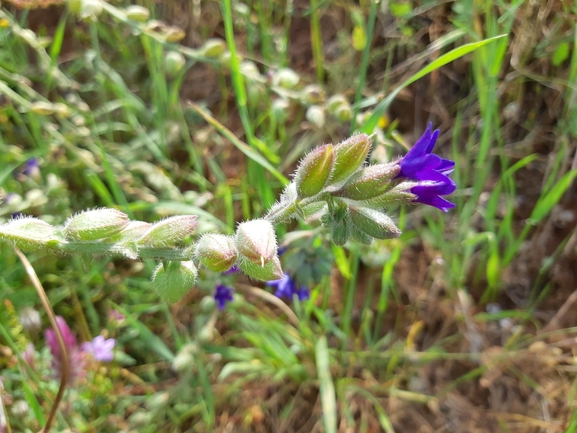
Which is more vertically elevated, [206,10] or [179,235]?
[206,10]

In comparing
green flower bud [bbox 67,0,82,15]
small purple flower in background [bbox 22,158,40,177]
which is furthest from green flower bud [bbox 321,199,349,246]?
small purple flower in background [bbox 22,158,40,177]

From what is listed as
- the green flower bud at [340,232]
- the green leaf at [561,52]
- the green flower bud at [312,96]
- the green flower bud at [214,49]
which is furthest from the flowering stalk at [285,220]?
the green leaf at [561,52]

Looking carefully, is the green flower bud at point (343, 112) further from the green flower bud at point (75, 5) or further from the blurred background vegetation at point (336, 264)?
the green flower bud at point (75, 5)

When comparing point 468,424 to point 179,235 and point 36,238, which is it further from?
point 36,238

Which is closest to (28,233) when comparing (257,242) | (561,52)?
(257,242)

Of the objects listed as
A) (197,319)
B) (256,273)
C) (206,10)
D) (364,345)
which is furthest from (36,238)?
(206,10)

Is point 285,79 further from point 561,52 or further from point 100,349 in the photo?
point 100,349

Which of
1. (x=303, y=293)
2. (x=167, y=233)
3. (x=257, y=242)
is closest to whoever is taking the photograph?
(x=257, y=242)
